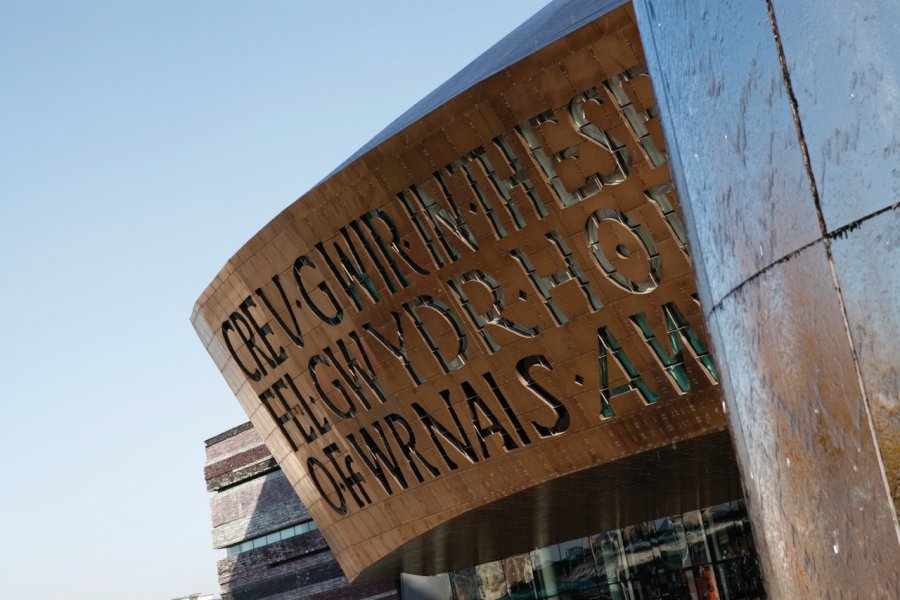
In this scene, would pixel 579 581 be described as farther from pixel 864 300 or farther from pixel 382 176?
pixel 864 300

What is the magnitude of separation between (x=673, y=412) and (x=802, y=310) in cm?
1481

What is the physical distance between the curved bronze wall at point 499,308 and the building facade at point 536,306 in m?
0.04

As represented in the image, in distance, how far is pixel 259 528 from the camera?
43.9 m

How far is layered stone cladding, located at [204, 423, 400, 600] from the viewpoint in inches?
1640

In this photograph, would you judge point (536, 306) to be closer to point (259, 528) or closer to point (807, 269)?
point (807, 269)

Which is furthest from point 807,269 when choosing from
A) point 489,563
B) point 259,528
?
point 259,528

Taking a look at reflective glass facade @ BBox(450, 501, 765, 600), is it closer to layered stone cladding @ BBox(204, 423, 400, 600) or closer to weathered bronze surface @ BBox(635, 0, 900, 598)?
layered stone cladding @ BBox(204, 423, 400, 600)

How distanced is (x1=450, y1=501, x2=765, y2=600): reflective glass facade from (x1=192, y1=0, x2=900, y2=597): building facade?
0.88ft

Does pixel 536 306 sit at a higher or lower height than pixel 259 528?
lower

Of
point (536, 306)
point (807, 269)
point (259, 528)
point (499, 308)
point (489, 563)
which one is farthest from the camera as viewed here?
point (259, 528)

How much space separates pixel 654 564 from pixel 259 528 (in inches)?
840

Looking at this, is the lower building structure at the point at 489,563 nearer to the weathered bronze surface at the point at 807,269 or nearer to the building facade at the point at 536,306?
the building facade at the point at 536,306

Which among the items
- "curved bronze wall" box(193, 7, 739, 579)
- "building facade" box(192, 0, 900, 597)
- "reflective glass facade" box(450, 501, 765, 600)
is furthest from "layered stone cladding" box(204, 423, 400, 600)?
"curved bronze wall" box(193, 7, 739, 579)

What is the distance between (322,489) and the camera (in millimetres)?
24203
